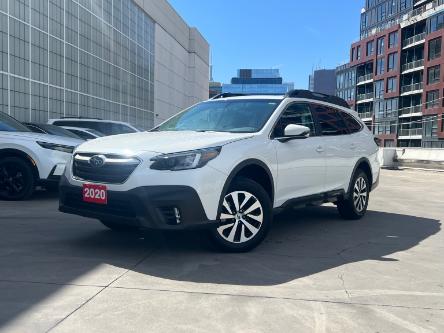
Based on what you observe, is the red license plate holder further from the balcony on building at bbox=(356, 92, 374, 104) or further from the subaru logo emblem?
the balcony on building at bbox=(356, 92, 374, 104)

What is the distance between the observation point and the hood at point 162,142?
4703 mm

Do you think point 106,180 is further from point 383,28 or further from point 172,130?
point 383,28

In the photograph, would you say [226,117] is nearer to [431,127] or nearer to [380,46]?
[431,127]

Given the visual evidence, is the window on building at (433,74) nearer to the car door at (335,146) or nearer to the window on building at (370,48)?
the window on building at (370,48)

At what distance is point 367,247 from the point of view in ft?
18.9

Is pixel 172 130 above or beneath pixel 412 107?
beneath

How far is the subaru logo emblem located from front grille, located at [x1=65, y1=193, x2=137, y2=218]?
36 cm

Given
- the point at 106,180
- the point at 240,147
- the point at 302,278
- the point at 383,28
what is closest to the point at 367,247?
the point at 302,278

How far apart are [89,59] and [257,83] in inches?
4941

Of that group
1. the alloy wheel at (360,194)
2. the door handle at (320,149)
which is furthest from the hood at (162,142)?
the alloy wheel at (360,194)

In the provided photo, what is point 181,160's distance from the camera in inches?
182

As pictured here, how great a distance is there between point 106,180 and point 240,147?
1.40 metres

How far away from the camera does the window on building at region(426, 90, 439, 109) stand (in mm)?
53278

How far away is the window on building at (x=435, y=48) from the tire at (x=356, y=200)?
52.0 m
